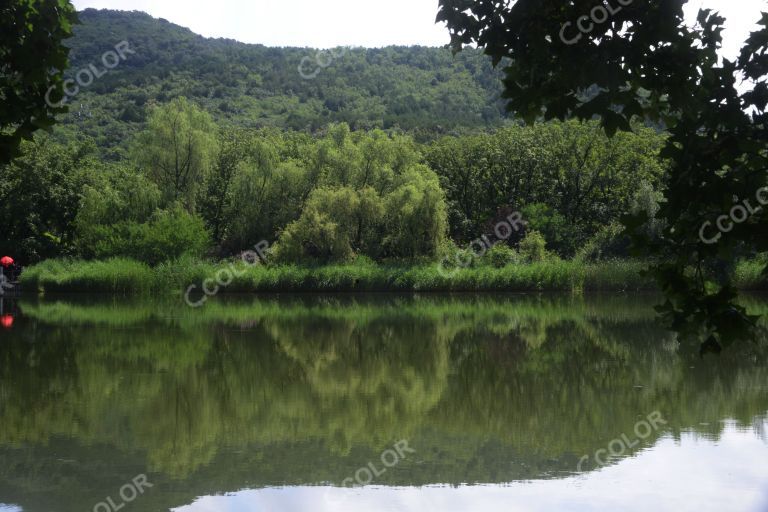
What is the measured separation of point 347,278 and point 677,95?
3469 centimetres

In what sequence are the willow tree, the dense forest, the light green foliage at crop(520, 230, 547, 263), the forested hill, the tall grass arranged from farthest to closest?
the forested hill < the dense forest < the light green foliage at crop(520, 230, 547, 263) < the tall grass < the willow tree

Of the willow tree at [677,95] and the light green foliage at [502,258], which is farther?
the light green foliage at [502,258]

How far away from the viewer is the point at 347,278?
39000 millimetres

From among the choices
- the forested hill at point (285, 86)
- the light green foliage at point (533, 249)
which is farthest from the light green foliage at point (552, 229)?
the forested hill at point (285, 86)

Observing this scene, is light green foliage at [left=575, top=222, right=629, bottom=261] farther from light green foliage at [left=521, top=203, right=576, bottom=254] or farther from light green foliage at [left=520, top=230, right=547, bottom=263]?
light green foliage at [left=521, top=203, right=576, bottom=254]

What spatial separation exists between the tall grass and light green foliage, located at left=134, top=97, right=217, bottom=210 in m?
6.32

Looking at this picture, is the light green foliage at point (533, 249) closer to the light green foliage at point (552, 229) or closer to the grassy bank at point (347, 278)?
the grassy bank at point (347, 278)

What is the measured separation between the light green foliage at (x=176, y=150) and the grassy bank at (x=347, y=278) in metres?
6.41

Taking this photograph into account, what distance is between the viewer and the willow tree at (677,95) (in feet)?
14.0

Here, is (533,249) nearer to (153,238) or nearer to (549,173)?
(549,173)

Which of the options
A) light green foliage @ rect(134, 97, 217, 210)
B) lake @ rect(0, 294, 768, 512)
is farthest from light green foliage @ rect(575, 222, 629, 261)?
lake @ rect(0, 294, 768, 512)

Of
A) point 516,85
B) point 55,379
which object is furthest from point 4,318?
A: point 516,85

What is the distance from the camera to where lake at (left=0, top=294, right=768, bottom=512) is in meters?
7.85

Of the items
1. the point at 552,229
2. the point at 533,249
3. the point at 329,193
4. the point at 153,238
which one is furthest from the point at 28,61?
the point at 552,229
